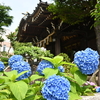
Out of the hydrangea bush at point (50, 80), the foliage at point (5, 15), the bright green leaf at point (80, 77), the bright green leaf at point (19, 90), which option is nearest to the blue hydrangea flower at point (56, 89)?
the hydrangea bush at point (50, 80)

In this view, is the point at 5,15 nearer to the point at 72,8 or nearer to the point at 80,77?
the point at 72,8

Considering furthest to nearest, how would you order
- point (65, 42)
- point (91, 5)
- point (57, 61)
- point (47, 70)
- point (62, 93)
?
1. point (65, 42)
2. point (91, 5)
3. point (57, 61)
4. point (47, 70)
5. point (62, 93)

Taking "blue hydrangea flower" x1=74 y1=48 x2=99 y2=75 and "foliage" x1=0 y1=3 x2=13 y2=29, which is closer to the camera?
"blue hydrangea flower" x1=74 y1=48 x2=99 y2=75

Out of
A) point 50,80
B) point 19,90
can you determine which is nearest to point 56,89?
point 50,80

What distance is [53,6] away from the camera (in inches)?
266

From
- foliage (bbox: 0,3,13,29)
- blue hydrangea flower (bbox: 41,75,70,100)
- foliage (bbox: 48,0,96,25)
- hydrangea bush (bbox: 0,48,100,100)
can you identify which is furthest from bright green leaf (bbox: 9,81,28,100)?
foliage (bbox: 0,3,13,29)

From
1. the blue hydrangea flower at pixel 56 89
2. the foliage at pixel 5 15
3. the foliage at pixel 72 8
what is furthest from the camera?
the foliage at pixel 5 15

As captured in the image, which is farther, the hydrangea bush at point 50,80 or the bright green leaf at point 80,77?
the bright green leaf at point 80,77

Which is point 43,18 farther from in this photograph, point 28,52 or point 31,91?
→ point 31,91

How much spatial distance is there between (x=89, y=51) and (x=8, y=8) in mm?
23009

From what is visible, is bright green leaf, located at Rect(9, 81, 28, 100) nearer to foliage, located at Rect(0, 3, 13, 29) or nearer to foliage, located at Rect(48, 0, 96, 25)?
foliage, located at Rect(48, 0, 96, 25)

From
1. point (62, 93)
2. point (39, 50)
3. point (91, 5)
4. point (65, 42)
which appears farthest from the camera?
point (65, 42)

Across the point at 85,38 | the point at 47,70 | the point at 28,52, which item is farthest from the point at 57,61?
the point at 85,38

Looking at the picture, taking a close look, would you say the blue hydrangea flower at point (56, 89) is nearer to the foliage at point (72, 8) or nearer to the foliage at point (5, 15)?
the foliage at point (72, 8)
